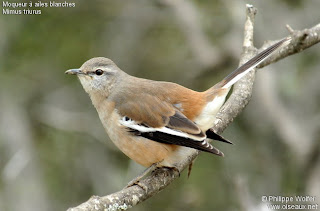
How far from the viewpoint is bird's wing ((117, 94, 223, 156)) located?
5.21 metres

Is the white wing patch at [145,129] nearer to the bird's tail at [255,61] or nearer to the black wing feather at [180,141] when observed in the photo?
the black wing feather at [180,141]

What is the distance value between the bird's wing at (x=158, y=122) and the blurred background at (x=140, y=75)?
1.60m

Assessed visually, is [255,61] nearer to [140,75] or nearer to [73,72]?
[73,72]

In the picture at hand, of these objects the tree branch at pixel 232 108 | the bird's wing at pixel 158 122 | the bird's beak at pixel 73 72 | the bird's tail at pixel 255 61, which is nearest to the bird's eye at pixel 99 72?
the bird's beak at pixel 73 72

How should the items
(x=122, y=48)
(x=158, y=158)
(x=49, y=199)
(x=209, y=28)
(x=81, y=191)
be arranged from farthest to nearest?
1. (x=209, y=28)
2. (x=122, y=48)
3. (x=81, y=191)
4. (x=49, y=199)
5. (x=158, y=158)

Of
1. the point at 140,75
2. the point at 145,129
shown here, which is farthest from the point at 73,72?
the point at 140,75

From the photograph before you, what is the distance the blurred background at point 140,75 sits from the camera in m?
7.11

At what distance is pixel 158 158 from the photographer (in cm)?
536

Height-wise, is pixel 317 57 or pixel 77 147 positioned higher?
pixel 317 57

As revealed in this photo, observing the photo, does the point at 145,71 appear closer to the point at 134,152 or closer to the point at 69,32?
the point at 69,32

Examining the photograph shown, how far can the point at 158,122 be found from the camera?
539cm

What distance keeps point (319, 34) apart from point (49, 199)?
4138 millimetres

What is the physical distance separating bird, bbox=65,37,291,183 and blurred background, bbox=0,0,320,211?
4.91 ft

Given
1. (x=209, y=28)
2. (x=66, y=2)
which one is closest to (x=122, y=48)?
(x=66, y=2)
